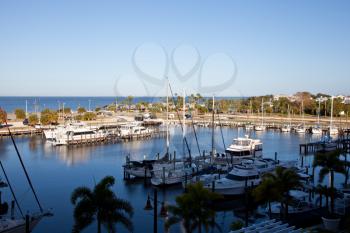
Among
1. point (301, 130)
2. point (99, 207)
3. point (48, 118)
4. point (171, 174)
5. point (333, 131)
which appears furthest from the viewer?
point (48, 118)

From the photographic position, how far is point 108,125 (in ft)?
285

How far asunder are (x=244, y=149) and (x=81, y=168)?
18536 mm

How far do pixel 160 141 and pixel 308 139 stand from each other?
26768 millimetres

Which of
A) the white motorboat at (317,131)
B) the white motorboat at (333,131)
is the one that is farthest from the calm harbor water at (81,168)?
the white motorboat at (333,131)

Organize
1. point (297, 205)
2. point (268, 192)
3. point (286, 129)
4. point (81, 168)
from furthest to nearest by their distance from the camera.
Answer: point (286, 129) < point (81, 168) < point (297, 205) < point (268, 192)

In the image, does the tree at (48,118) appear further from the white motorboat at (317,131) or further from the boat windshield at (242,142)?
the white motorboat at (317,131)

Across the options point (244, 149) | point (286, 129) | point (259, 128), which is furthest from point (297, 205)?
point (259, 128)

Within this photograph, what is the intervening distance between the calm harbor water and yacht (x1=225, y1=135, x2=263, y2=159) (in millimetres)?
7264

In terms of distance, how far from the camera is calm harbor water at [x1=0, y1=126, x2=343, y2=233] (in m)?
27.6

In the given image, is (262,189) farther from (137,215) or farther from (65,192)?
(65,192)

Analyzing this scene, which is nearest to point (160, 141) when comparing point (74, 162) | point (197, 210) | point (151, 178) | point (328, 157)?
point (74, 162)

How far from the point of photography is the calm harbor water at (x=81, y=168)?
27.6 meters

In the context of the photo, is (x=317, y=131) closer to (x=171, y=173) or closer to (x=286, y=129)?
(x=286, y=129)

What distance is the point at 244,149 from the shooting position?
149 ft
